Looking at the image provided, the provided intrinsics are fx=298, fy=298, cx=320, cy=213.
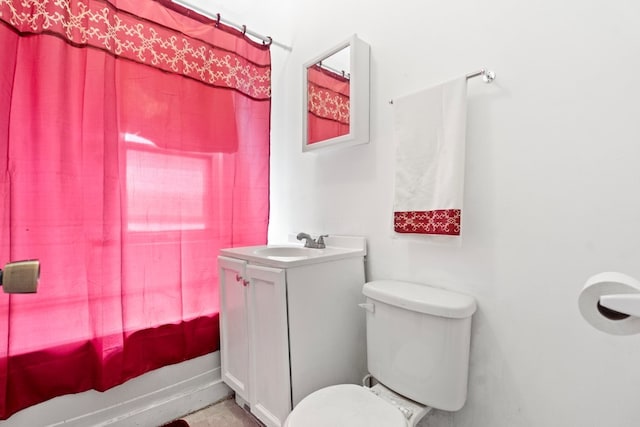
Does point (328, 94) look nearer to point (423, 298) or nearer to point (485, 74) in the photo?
point (485, 74)

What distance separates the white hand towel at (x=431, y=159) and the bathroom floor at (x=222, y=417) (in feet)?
3.89

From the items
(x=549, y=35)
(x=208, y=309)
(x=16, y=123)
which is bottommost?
(x=208, y=309)

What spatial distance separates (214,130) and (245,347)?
109 centimetres

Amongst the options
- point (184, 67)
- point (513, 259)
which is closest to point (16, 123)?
point (184, 67)

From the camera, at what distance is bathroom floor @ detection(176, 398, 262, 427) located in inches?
56.4

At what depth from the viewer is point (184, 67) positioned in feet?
4.84

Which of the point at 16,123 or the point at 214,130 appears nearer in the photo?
the point at 16,123

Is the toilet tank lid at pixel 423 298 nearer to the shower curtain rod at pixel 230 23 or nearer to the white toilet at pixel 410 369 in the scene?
the white toilet at pixel 410 369

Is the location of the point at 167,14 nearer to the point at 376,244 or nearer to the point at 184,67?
the point at 184,67

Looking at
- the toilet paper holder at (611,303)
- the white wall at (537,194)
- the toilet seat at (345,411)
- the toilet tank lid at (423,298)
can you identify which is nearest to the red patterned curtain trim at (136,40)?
the white wall at (537,194)

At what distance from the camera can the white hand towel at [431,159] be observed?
1.02m

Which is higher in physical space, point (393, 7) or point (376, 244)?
point (393, 7)

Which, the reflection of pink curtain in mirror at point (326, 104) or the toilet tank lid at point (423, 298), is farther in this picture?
the reflection of pink curtain in mirror at point (326, 104)

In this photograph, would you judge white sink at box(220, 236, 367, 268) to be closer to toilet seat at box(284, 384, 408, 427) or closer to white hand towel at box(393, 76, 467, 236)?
white hand towel at box(393, 76, 467, 236)
